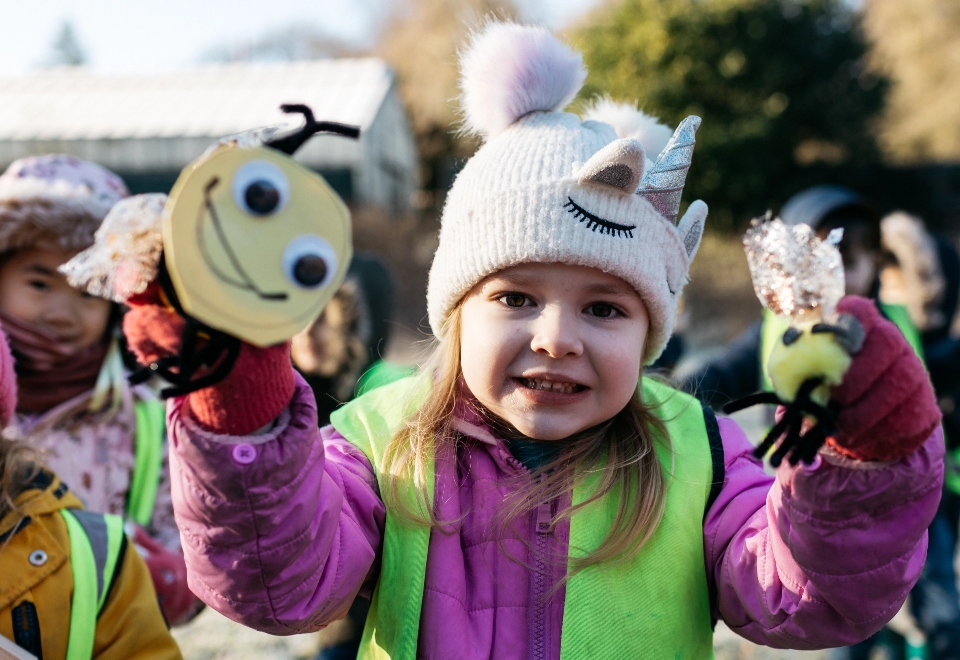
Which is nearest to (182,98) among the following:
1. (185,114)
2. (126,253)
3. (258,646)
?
(185,114)

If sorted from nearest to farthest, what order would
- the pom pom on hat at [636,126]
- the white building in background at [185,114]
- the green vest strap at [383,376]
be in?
the pom pom on hat at [636,126], the green vest strap at [383,376], the white building in background at [185,114]

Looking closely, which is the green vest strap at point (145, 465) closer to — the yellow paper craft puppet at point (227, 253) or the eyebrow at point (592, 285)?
the eyebrow at point (592, 285)

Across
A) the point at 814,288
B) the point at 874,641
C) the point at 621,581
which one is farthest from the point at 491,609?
the point at 874,641

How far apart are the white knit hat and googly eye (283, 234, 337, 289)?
0.59m

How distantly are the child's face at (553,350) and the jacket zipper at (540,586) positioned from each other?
0.51 feet

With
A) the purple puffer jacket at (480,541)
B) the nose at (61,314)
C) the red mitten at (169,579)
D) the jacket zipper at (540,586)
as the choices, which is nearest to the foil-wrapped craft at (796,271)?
the purple puffer jacket at (480,541)

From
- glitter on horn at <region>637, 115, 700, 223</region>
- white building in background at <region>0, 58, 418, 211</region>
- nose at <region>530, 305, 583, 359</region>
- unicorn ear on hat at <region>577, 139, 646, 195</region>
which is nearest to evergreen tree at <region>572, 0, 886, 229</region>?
white building in background at <region>0, 58, 418, 211</region>

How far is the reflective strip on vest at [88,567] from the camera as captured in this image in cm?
155

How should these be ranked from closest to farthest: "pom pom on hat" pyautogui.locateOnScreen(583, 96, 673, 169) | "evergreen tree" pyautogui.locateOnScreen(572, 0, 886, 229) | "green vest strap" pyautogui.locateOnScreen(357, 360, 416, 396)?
"pom pom on hat" pyautogui.locateOnScreen(583, 96, 673, 169)
"green vest strap" pyautogui.locateOnScreen(357, 360, 416, 396)
"evergreen tree" pyautogui.locateOnScreen(572, 0, 886, 229)

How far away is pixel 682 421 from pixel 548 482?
1.11ft

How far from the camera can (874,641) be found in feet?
11.2

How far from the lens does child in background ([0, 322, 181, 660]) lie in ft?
5.04

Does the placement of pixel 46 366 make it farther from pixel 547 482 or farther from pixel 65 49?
pixel 65 49

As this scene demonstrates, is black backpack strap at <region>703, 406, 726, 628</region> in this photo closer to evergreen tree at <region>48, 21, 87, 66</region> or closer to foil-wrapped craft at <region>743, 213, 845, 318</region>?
foil-wrapped craft at <region>743, 213, 845, 318</region>
